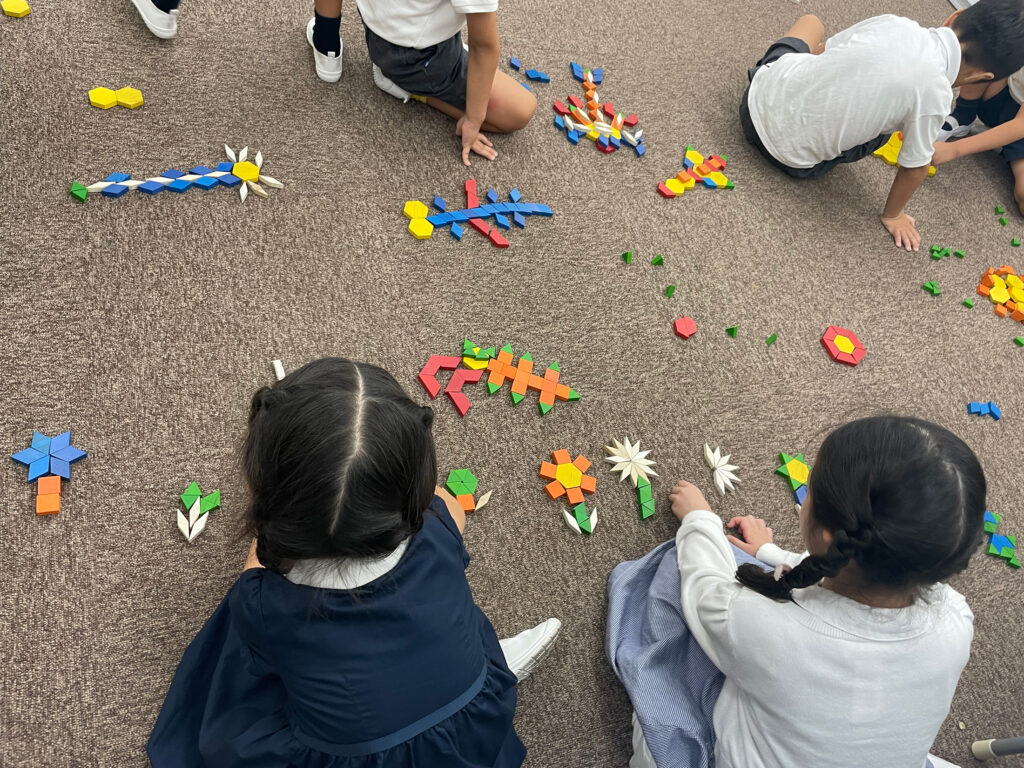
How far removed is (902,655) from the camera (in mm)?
752

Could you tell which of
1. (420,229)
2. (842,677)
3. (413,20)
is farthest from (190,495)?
(413,20)

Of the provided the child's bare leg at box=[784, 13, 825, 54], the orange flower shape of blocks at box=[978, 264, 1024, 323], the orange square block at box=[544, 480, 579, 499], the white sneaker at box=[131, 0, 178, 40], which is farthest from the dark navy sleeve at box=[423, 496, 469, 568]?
the child's bare leg at box=[784, 13, 825, 54]

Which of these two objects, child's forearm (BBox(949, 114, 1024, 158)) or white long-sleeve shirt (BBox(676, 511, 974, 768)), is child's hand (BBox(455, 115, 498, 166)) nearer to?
white long-sleeve shirt (BBox(676, 511, 974, 768))

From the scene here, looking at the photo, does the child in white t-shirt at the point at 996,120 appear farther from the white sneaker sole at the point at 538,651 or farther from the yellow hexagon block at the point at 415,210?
the white sneaker sole at the point at 538,651

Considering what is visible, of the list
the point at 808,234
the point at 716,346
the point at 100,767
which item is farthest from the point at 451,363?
the point at 808,234

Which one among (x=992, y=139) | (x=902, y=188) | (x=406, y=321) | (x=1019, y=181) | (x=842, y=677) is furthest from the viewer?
(x=1019, y=181)

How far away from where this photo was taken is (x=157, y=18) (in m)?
1.38

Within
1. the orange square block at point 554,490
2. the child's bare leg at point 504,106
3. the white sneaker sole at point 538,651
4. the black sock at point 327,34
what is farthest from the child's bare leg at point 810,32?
the white sneaker sole at point 538,651

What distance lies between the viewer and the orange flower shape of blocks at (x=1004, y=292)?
163 centimetres

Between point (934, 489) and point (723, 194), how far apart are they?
1.11 metres

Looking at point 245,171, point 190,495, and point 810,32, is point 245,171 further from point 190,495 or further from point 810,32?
point 810,32

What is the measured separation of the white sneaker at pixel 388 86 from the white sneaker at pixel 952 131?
1515 mm

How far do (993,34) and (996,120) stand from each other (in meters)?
0.61

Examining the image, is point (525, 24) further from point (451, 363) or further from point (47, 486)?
point (47, 486)
